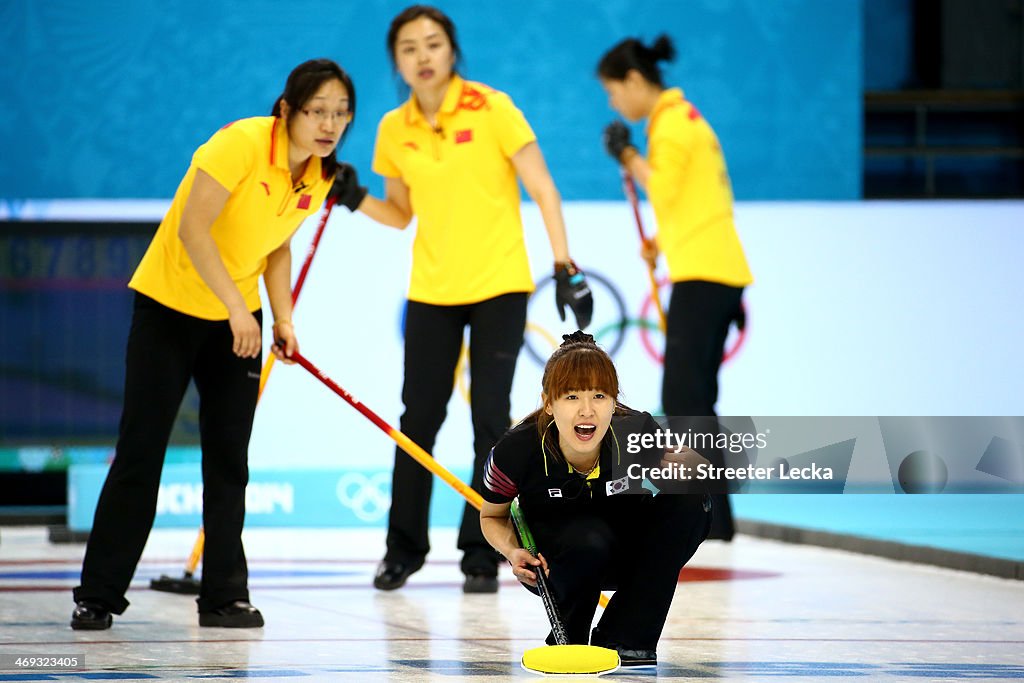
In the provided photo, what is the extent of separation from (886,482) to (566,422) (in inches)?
20.4

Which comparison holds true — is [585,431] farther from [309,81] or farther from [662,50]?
[662,50]

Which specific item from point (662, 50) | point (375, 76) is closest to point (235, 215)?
point (662, 50)

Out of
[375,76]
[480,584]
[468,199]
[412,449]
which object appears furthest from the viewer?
[375,76]

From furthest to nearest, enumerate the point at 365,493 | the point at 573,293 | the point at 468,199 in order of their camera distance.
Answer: the point at 365,493 → the point at 468,199 → the point at 573,293

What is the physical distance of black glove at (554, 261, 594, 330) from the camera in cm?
372

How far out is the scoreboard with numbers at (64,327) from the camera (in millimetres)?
6281

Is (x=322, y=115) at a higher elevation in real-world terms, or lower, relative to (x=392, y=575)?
higher

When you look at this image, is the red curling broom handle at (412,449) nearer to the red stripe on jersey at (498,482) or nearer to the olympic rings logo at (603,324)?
the red stripe on jersey at (498,482)

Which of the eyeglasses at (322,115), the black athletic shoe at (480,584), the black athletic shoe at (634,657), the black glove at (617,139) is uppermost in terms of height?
the black glove at (617,139)

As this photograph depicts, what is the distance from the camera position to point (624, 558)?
8.87 ft

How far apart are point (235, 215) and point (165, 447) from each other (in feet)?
1.65

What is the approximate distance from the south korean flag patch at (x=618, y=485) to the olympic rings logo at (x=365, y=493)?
12.6ft

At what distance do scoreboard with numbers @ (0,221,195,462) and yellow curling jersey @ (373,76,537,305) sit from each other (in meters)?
2.59

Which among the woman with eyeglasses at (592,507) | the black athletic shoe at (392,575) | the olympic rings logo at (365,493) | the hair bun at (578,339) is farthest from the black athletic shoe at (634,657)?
the olympic rings logo at (365,493)
